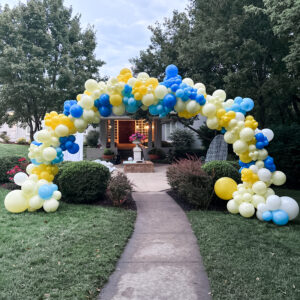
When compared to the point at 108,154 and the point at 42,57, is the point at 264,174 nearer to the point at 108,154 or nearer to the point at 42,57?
the point at 108,154

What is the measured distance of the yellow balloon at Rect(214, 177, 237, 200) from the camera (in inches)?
262

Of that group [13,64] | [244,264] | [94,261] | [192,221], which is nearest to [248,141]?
[192,221]

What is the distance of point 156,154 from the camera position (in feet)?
65.1

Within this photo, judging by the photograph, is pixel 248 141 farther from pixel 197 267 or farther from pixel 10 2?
pixel 10 2

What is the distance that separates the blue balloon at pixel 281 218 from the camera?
18.4 feet

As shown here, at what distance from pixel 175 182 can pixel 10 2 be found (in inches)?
709

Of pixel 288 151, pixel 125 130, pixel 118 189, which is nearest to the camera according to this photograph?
pixel 118 189

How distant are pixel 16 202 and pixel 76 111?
2562mm


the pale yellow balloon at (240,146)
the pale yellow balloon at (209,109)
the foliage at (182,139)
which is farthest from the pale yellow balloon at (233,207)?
the foliage at (182,139)

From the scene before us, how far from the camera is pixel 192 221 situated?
236 inches

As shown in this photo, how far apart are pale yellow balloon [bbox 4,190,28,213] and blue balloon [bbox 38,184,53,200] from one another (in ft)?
1.50

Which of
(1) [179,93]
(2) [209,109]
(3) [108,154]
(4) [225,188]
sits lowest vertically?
(4) [225,188]

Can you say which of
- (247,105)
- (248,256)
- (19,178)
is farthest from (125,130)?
(248,256)

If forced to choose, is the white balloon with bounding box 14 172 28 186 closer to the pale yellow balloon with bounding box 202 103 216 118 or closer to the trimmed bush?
the trimmed bush
